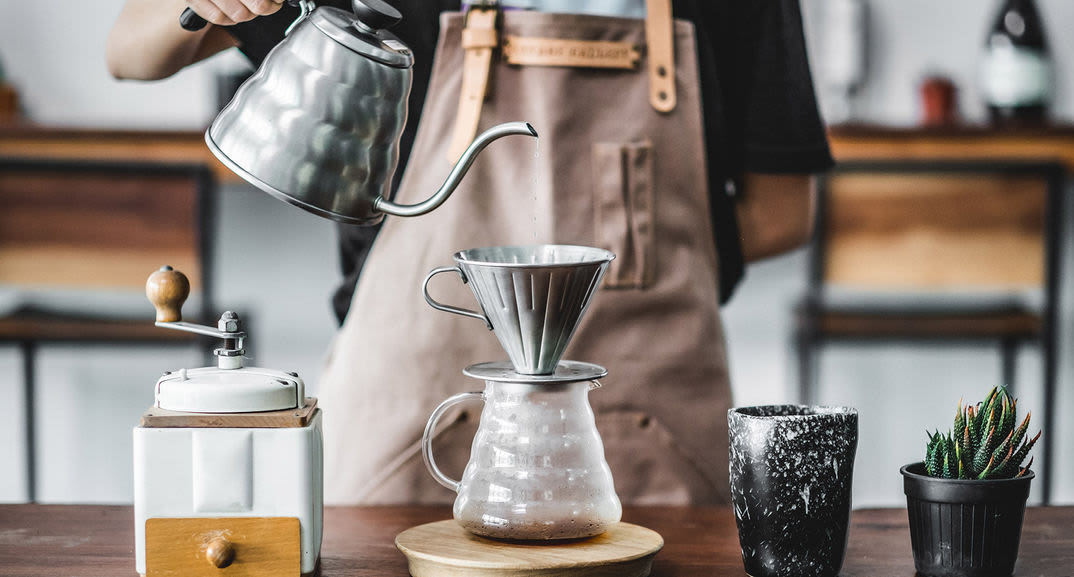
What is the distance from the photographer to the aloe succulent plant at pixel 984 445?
33.5 inches

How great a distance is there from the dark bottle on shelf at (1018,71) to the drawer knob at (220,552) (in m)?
2.60

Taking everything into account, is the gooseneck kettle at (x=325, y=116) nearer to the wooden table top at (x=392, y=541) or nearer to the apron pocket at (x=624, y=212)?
the wooden table top at (x=392, y=541)

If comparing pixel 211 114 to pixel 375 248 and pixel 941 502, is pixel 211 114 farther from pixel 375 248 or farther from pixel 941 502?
pixel 941 502

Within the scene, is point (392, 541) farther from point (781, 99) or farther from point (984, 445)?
point (781, 99)

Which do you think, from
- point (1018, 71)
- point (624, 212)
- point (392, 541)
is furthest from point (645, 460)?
point (1018, 71)

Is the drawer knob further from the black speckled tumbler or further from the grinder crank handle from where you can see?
the black speckled tumbler

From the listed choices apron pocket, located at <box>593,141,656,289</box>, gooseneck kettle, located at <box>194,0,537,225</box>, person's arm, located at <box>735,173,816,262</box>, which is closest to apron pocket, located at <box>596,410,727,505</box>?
apron pocket, located at <box>593,141,656,289</box>

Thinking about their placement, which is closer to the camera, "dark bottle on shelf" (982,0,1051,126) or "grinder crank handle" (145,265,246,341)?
"grinder crank handle" (145,265,246,341)

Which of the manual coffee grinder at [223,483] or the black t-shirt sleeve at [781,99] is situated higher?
the black t-shirt sleeve at [781,99]

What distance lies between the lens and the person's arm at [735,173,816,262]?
4.93 ft

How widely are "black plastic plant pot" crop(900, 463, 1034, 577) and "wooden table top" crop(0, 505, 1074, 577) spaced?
0.03 m

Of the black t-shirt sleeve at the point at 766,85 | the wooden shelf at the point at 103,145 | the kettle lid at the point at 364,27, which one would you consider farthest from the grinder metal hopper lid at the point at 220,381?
the wooden shelf at the point at 103,145

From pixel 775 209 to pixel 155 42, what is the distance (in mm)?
805

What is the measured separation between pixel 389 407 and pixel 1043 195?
2046 mm
